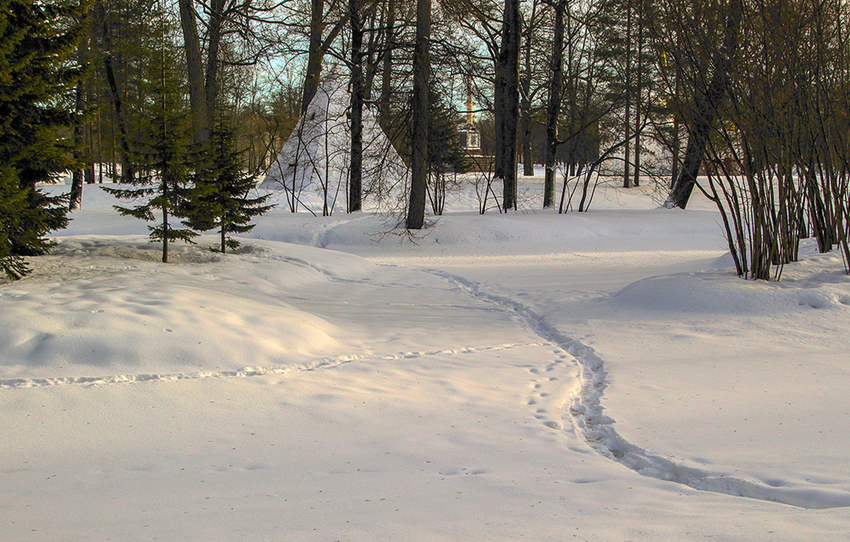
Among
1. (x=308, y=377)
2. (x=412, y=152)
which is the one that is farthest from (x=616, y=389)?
(x=412, y=152)

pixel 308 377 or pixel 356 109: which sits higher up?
pixel 356 109

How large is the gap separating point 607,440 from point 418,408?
1456 millimetres

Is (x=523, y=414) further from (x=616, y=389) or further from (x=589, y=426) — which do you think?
(x=616, y=389)

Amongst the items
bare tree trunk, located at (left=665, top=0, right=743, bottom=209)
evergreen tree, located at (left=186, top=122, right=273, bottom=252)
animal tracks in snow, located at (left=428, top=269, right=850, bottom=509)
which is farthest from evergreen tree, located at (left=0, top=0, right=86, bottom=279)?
bare tree trunk, located at (left=665, top=0, right=743, bottom=209)

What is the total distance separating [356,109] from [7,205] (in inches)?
524

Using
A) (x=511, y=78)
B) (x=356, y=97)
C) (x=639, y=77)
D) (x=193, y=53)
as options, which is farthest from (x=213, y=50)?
(x=639, y=77)

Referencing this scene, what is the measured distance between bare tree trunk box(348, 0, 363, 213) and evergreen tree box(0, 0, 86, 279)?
28.3 feet

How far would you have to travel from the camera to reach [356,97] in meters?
19.0

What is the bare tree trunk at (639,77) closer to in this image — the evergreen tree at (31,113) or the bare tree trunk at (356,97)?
the bare tree trunk at (356,97)

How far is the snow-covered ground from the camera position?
3.36 metres

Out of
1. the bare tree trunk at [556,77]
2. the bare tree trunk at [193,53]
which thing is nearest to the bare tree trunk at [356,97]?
the bare tree trunk at [193,53]

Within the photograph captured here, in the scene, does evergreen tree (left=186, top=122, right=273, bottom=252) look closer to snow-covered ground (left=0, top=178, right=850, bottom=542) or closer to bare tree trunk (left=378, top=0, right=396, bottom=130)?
snow-covered ground (left=0, top=178, right=850, bottom=542)

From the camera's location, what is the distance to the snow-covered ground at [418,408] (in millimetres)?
3355

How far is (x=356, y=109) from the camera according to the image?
771 inches
